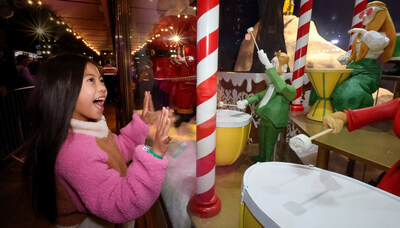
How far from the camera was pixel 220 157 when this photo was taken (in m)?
1.86

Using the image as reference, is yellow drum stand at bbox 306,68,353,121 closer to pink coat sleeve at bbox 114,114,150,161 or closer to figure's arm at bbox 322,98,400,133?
figure's arm at bbox 322,98,400,133

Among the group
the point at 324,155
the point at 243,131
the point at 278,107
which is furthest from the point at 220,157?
the point at 324,155

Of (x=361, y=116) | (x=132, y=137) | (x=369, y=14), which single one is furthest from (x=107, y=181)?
(x=369, y=14)

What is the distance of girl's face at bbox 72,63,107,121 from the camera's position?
973 millimetres

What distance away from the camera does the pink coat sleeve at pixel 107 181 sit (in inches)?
32.8

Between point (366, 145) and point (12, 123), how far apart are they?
204 inches

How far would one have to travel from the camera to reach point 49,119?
891mm

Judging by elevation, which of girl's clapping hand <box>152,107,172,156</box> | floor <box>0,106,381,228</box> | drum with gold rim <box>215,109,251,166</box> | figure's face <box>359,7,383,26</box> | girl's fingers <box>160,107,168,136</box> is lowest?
floor <box>0,106,381,228</box>

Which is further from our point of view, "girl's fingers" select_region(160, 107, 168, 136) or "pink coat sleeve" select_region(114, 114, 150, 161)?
"pink coat sleeve" select_region(114, 114, 150, 161)

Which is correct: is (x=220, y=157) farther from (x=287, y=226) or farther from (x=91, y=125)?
(x=287, y=226)

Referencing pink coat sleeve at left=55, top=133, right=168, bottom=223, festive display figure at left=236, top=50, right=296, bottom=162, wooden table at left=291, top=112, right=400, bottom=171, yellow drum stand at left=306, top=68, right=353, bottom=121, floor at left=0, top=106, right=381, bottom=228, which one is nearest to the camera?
pink coat sleeve at left=55, top=133, right=168, bottom=223

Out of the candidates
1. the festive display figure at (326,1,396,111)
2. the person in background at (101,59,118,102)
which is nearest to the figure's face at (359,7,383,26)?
the festive display figure at (326,1,396,111)

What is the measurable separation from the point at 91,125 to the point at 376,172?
283 cm

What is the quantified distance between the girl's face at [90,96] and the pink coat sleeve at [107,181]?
6.7 inches
